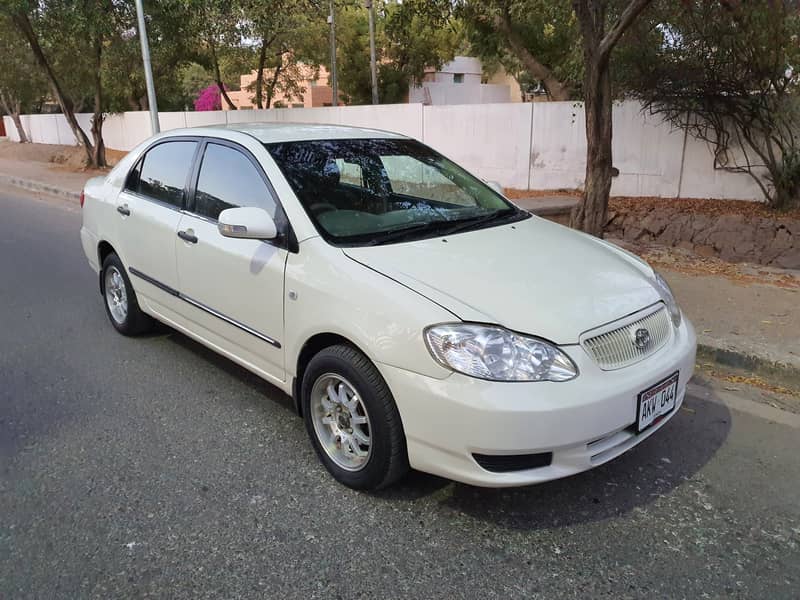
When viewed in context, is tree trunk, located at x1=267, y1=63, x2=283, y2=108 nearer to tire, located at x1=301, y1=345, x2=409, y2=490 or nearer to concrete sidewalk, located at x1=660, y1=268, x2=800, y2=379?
concrete sidewalk, located at x1=660, y1=268, x2=800, y2=379

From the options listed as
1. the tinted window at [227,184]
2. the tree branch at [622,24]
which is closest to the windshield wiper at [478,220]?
the tinted window at [227,184]

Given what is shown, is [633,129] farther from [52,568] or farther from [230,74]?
[230,74]

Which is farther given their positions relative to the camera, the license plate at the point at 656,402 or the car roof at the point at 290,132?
the car roof at the point at 290,132

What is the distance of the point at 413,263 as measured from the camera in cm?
308

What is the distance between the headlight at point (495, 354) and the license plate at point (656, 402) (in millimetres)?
428

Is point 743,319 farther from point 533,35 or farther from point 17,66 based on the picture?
point 17,66

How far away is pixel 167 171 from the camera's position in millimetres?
4527

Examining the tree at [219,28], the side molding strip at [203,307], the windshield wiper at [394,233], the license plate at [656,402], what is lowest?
the license plate at [656,402]

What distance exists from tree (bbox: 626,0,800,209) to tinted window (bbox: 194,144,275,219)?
653 centimetres

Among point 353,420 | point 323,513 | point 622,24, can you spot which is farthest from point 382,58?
point 323,513

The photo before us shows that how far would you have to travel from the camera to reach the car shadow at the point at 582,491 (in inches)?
118

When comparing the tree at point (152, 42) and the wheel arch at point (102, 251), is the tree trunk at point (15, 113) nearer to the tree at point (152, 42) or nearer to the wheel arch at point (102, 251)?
the tree at point (152, 42)

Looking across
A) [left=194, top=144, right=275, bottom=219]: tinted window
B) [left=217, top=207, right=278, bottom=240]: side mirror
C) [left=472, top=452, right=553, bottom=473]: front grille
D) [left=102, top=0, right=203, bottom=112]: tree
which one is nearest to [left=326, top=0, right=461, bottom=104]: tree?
[left=102, top=0, right=203, bottom=112]: tree

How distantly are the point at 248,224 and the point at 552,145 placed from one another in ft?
33.5
